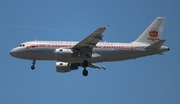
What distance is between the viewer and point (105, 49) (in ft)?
226

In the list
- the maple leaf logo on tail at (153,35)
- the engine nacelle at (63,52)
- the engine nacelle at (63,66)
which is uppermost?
the maple leaf logo on tail at (153,35)

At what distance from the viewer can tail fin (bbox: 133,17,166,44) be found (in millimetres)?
71812

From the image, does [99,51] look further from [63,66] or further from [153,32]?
[153,32]

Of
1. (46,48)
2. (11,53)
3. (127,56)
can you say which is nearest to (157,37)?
(127,56)

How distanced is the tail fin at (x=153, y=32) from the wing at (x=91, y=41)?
7.91 m

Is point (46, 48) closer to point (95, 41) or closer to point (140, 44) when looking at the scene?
point (95, 41)

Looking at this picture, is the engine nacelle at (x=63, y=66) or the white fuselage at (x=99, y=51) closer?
the white fuselage at (x=99, y=51)

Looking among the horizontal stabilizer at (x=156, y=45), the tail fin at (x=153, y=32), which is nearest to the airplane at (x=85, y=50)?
the horizontal stabilizer at (x=156, y=45)

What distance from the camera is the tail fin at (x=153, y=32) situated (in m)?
71.8

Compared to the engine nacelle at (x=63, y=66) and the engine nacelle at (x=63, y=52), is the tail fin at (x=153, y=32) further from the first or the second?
the engine nacelle at (x=63, y=66)

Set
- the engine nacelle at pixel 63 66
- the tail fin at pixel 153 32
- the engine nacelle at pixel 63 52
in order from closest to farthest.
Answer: the engine nacelle at pixel 63 52 → the tail fin at pixel 153 32 → the engine nacelle at pixel 63 66

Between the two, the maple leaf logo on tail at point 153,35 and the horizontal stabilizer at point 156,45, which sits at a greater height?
the maple leaf logo on tail at point 153,35

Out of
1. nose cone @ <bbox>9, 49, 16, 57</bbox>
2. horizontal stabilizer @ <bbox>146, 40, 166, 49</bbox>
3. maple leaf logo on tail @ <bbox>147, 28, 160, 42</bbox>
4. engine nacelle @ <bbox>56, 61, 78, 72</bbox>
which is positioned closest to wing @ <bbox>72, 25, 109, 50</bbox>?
engine nacelle @ <bbox>56, 61, 78, 72</bbox>

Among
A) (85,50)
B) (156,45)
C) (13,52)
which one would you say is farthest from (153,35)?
(13,52)
